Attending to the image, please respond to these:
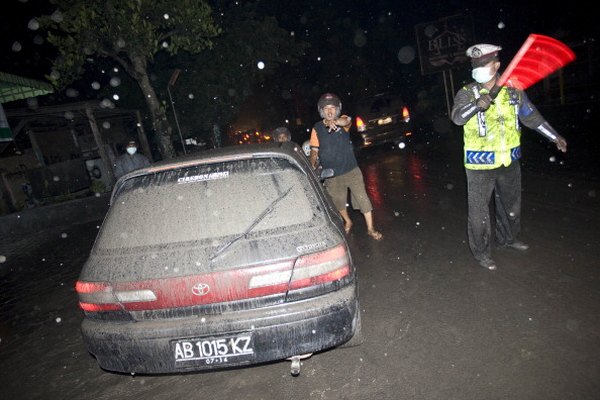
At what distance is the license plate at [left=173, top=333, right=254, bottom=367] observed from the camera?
89.4 inches

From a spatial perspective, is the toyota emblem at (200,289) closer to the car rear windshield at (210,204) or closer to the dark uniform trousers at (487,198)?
the car rear windshield at (210,204)

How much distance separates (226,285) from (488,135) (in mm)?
2824

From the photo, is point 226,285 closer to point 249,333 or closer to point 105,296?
point 249,333

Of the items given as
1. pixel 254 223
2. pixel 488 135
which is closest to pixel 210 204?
pixel 254 223

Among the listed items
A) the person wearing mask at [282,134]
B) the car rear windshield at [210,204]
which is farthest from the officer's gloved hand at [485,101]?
the person wearing mask at [282,134]

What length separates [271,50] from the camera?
1789 centimetres

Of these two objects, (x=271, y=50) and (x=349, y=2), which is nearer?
(x=271, y=50)

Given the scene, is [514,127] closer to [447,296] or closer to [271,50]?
[447,296]

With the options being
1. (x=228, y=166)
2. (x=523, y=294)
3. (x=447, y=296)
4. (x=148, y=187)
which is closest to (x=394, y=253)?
(x=447, y=296)

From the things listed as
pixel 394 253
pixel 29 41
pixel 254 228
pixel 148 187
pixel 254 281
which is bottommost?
pixel 394 253

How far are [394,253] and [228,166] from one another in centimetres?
290

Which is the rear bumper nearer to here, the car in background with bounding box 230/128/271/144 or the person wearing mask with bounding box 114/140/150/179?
the person wearing mask with bounding box 114/140/150/179

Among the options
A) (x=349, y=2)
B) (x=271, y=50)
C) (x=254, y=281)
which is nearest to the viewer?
(x=254, y=281)

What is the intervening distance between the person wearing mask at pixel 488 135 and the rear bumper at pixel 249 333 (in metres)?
2.15
